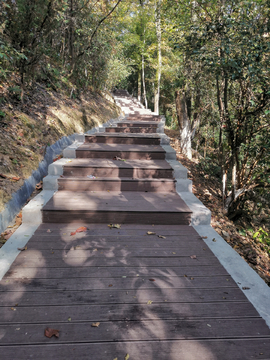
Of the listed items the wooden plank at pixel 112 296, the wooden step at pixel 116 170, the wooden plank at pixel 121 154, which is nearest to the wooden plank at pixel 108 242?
the wooden plank at pixel 112 296

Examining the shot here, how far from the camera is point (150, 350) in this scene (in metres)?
1.54

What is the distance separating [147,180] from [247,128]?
271 centimetres

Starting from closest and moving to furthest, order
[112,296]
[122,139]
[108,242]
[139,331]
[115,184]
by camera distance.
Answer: [139,331], [112,296], [108,242], [115,184], [122,139]

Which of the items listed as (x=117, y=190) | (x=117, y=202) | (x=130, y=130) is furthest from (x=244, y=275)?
(x=130, y=130)

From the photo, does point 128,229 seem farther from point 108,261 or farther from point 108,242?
point 108,261

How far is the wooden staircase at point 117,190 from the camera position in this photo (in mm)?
3168

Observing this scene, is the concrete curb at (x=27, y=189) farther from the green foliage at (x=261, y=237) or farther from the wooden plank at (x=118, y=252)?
the green foliage at (x=261, y=237)

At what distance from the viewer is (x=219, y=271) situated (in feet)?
7.68

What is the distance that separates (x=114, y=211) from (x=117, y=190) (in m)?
0.87

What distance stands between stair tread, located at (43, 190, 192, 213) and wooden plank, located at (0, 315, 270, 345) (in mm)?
1561

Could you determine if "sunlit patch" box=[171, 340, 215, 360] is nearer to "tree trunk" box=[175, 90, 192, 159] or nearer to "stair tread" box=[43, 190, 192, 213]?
"stair tread" box=[43, 190, 192, 213]

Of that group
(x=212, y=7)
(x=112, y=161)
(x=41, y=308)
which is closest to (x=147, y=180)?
(x=112, y=161)

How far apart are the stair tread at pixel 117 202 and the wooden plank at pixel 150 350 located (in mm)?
1715

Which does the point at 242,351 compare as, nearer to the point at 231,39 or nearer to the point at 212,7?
the point at 231,39
